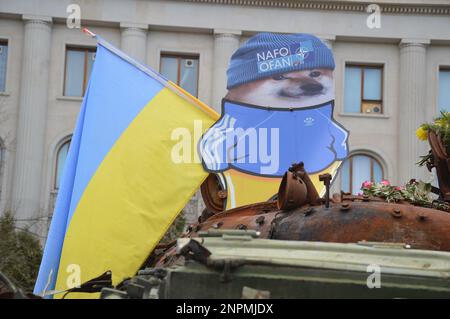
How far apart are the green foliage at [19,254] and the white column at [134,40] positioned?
33.3 feet

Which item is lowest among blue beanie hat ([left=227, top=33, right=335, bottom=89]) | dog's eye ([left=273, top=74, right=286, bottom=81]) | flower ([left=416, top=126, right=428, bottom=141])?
flower ([left=416, top=126, right=428, bottom=141])

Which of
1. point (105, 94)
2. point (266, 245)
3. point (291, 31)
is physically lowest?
point (266, 245)

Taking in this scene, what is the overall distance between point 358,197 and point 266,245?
9.61 ft

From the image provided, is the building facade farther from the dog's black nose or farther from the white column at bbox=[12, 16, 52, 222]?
the dog's black nose

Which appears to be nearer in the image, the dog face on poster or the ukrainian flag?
the ukrainian flag

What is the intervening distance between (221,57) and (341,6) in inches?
219

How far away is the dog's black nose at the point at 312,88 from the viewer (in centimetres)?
1197

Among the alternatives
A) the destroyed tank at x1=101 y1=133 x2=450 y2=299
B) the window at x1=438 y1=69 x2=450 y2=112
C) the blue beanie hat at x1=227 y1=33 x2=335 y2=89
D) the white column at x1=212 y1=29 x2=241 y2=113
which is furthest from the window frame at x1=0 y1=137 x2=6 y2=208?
the destroyed tank at x1=101 y1=133 x2=450 y2=299

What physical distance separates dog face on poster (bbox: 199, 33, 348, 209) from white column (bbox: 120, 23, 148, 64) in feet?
88.8

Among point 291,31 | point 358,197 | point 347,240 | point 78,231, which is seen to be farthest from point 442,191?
point 291,31

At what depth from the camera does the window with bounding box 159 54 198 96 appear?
39.6m

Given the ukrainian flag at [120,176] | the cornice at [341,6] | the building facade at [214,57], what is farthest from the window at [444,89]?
the ukrainian flag at [120,176]

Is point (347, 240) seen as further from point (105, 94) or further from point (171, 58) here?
point (171, 58)

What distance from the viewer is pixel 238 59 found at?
12.9m
